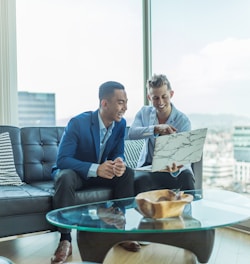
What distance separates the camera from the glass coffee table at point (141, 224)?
1.54 metres

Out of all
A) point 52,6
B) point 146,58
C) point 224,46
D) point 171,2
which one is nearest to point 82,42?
point 52,6

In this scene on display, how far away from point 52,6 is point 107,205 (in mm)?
2291

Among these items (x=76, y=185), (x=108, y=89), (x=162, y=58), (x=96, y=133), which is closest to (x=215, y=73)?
(x=162, y=58)

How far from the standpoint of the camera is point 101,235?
177 cm

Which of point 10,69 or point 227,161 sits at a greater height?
point 10,69

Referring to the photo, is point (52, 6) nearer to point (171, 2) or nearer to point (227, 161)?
point (171, 2)

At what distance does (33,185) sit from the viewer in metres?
2.62

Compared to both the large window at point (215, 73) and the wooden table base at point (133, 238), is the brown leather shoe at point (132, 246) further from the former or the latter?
the large window at point (215, 73)

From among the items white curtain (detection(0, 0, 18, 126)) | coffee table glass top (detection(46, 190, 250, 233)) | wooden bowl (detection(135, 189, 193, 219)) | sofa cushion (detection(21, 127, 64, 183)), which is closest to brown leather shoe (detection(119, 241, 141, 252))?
coffee table glass top (detection(46, 190, 250, 233))

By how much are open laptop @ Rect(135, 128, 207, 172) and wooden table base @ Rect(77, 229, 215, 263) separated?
357 mm

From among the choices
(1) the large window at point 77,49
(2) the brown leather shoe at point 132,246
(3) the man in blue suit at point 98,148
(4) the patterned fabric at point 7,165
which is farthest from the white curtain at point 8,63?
(2) the brown leather shoe at point 132,246

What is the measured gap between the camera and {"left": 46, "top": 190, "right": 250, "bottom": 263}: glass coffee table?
1.54 metres

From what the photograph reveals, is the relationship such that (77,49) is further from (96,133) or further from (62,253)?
(62,253)

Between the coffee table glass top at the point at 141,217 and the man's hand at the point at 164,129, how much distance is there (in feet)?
1.82
